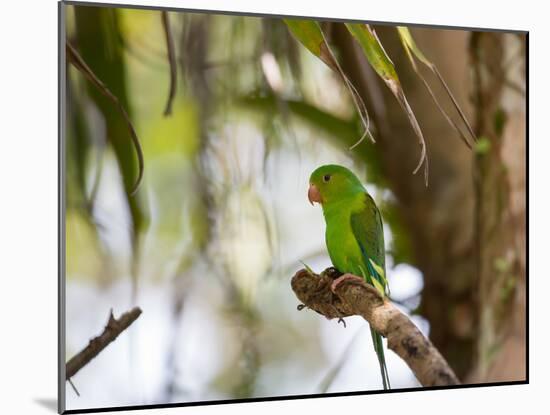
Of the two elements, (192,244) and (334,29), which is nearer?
(192,244)

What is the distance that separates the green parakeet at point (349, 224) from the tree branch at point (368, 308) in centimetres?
3

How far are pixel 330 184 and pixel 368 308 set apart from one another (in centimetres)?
46

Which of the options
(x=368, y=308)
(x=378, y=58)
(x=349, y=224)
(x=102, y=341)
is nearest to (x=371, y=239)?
(x=349, y=224)

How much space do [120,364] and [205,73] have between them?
1006 mm

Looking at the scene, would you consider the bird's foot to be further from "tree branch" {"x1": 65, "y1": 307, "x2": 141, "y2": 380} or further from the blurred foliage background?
"tree branch" {"x1": 65, "y1": 307, "x2": 141, "y2": 380}

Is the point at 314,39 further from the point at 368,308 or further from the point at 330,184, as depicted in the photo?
the point at 368,308

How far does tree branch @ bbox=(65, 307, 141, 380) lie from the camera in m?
2.96

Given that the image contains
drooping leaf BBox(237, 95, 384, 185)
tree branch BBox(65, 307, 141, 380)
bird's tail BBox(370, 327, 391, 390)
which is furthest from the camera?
bird's tail BBox(370, 327, 391, 390)

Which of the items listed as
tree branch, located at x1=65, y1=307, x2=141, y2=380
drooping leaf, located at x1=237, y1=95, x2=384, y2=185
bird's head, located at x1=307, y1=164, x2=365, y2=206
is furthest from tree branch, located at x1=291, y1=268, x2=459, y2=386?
tree branch, located at x1=65, y1=307, x2=141, y2=380

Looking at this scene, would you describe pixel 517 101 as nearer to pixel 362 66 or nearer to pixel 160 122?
pixel 362 66

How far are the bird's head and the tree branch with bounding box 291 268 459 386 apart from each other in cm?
25

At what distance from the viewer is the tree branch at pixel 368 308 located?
10.6ft

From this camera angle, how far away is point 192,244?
121 inches
